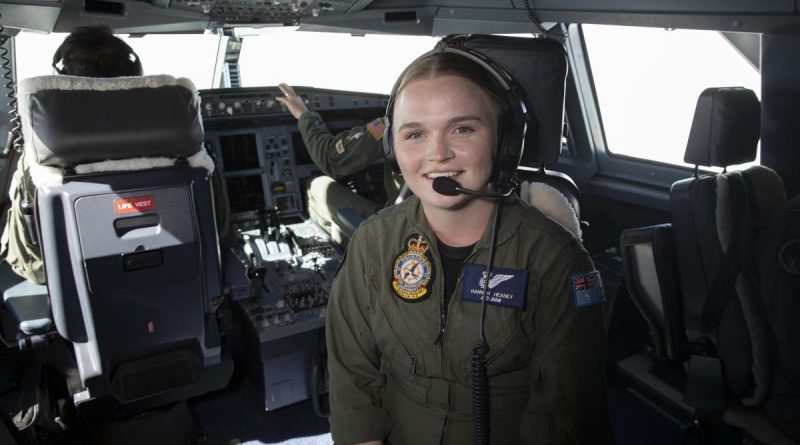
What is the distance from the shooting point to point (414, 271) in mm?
1190

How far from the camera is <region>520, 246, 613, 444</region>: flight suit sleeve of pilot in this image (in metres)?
1.06

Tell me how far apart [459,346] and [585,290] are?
28 centimetres

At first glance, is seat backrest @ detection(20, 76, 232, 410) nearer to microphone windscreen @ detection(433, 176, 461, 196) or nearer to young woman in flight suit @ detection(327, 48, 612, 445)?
young woman in flight suit @ detection(327, 48, 612, 445)

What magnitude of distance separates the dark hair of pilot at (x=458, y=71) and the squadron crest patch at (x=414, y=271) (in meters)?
0.33

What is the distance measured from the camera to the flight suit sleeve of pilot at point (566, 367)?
106cm

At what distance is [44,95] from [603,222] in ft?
8.60

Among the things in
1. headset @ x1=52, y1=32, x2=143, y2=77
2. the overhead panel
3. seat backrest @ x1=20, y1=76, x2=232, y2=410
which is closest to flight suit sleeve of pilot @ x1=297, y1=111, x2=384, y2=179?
the overhead panel

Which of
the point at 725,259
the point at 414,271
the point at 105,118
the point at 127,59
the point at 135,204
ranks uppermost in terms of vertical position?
the point at 127,59

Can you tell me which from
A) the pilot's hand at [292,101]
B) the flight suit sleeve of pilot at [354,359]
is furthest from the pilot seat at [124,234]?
the pilot's hand at [292,101]

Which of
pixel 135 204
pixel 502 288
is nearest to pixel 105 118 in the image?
pixel 135 204

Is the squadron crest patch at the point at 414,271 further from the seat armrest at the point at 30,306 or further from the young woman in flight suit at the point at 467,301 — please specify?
the seat armrest at the point at 30,306

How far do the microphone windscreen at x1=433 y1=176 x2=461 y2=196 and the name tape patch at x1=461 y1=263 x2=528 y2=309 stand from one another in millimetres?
192

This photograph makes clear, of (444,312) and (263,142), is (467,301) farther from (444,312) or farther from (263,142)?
(263,142)

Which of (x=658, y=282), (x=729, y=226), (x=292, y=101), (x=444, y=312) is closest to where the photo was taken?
(x=444, y=312)
